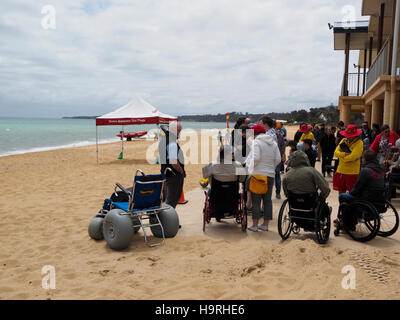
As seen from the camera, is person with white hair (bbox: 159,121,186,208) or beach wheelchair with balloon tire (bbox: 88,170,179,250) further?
person with white hair (bbox: 159,121,186,208)

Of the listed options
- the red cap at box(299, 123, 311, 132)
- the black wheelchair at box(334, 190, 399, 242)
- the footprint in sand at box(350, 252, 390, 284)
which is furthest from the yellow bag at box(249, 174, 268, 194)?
the red cap at box(299, 123, 311, 132)

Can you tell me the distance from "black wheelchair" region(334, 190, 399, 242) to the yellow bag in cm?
111

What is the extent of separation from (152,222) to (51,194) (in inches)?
186

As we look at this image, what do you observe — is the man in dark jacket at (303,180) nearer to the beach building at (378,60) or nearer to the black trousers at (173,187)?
the black trousers at (173,187)

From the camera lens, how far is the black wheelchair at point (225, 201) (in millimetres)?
5195

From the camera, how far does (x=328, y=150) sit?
10.2 m

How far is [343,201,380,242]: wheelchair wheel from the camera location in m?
4.52

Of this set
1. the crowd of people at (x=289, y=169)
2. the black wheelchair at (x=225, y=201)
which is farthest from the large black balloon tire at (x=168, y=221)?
the crowd of people at (x=289, y=169)

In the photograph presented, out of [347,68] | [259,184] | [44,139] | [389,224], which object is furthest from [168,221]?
[44,139]

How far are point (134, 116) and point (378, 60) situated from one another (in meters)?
10.3

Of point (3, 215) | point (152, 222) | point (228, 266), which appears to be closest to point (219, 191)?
point (152, 222)

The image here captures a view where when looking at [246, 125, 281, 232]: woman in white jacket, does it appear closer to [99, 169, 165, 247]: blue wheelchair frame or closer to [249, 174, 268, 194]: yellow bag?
[249, 174, 268, 194]: yellow bag
